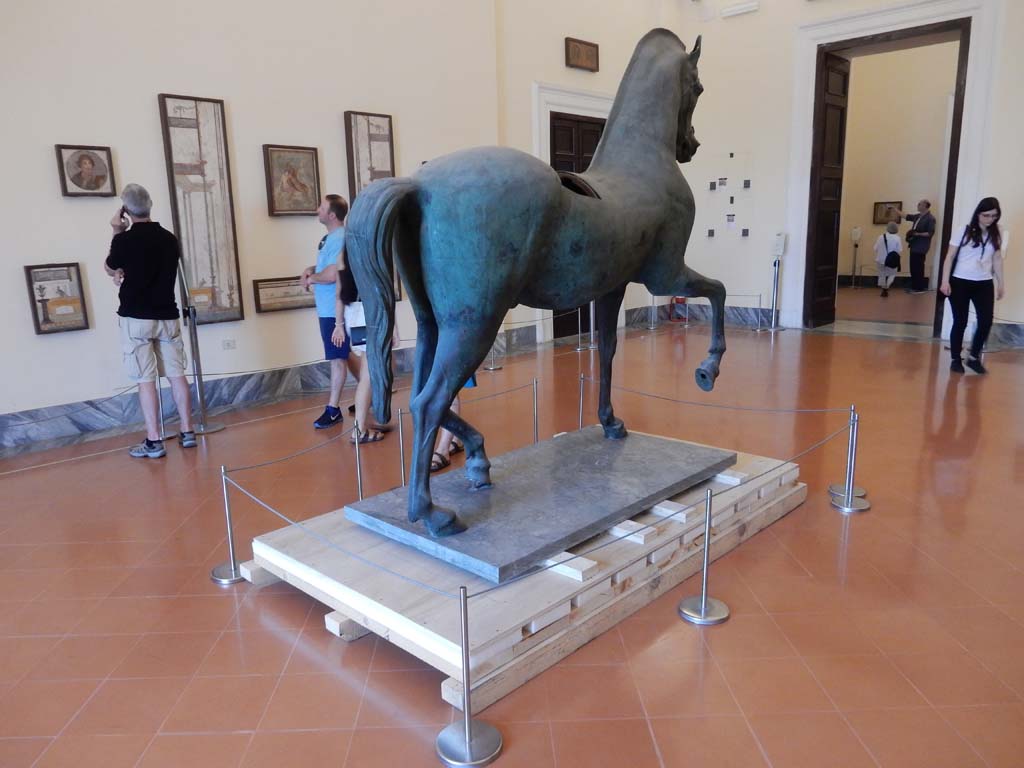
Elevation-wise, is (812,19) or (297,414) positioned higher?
(812,19)

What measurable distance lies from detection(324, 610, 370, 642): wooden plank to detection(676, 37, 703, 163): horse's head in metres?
2.67

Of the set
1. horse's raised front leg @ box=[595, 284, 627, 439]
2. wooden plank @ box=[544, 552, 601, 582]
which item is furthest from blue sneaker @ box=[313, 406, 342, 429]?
wooden plank @ box=[544, 552, 601, 582]

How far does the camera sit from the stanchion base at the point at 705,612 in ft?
9.05

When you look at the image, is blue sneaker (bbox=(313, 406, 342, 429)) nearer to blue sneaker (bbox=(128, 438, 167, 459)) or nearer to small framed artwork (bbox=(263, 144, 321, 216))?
blue sneaker (bbox=(128, 438, 167, 459))

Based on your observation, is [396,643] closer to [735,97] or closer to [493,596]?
[493,596]

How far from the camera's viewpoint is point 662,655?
2.56m

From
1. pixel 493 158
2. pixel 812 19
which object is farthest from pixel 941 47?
pixel 493 158

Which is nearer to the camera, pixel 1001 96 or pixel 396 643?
pixel 396 643

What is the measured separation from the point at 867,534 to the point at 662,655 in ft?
5.09

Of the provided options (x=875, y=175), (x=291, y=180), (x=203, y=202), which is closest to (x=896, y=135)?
(x=875, y=175)

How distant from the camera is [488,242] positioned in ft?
8.58

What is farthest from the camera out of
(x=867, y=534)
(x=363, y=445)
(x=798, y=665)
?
(x=363, y=445)

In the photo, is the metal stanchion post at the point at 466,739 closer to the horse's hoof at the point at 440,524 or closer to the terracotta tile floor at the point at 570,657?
the terracotta tile floor at the point at 570,657

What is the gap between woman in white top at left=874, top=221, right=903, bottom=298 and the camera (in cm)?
1410
